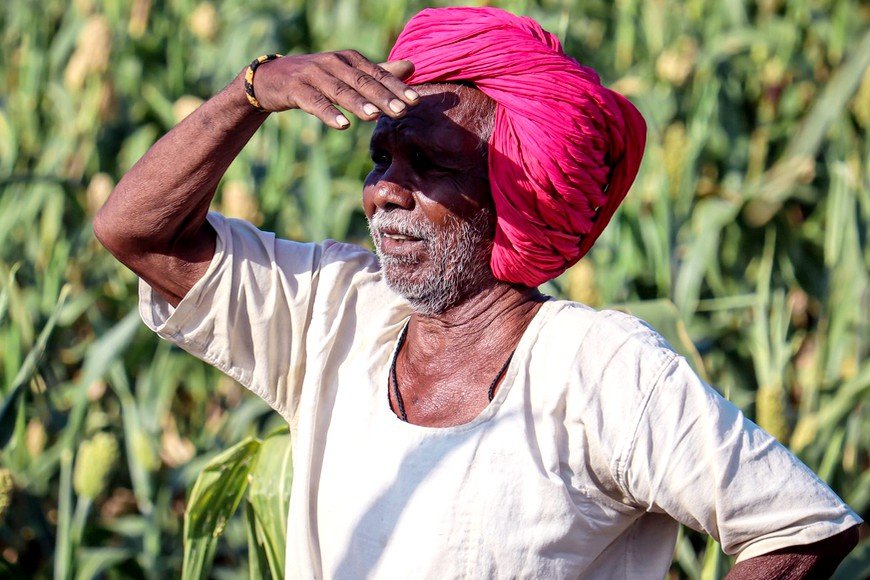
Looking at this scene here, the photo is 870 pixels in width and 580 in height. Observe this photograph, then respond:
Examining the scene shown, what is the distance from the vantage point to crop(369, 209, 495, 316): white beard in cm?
164

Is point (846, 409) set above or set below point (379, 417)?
below

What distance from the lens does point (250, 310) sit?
170 cm

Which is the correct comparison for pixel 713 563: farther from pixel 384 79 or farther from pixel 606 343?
pixel 384 79

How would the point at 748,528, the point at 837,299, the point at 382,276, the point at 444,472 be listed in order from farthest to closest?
the point at 837,299 → the point at 382,276 → the point at 444,472 → the point at 748,528

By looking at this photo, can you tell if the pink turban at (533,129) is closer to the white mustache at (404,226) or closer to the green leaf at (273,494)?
the white mustache at (404,226)

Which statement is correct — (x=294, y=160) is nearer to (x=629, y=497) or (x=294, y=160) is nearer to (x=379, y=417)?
(x=379, y=417)

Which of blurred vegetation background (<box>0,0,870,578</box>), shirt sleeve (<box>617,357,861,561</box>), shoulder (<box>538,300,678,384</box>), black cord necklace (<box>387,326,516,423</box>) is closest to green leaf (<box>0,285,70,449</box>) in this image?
blurred vegetation background (<box>0,0,870,578</box>)

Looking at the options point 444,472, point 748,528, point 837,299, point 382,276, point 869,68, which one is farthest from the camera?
point 869,68

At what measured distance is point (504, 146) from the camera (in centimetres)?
161

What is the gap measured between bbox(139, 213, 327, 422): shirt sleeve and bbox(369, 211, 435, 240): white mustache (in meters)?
0.16

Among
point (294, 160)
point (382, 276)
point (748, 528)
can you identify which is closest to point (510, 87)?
point (382, 276)

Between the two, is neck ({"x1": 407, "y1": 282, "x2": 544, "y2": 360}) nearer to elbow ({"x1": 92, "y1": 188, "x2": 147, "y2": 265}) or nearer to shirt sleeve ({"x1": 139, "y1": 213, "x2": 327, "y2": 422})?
shirt sleeve ({"x1": 139, "y1": 213, "x2": 327, "y2": 422})

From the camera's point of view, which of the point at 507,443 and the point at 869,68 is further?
the point at 869,68

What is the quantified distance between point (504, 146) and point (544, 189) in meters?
0.07
